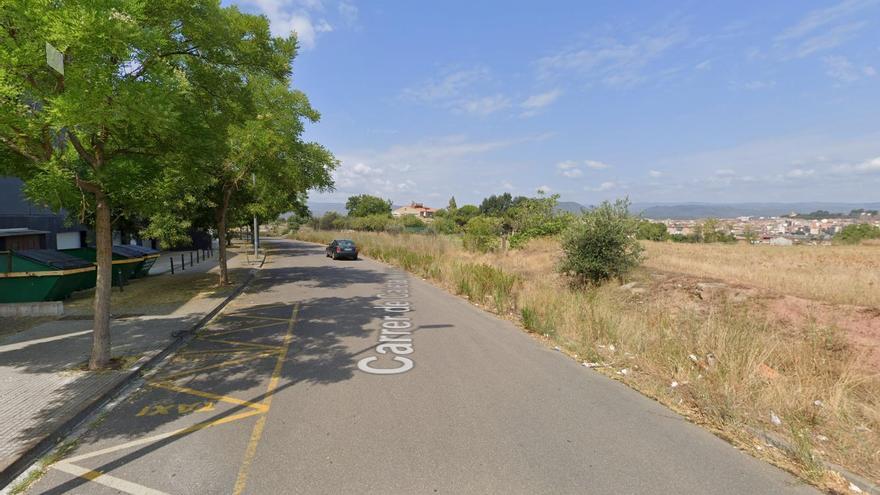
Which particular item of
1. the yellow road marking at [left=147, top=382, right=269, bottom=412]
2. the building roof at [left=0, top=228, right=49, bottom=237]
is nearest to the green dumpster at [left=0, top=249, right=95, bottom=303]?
the building roof at [left=0, top=228, right=49, bottom=237]

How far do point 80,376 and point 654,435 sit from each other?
23.8 ft

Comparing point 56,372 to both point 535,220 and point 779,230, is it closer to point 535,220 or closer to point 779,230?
point 535,220

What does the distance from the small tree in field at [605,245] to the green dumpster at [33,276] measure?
13.7m

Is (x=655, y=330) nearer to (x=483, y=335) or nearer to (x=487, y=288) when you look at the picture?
(x=483, y=335)

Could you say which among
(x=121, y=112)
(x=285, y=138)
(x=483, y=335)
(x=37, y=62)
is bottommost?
(x=483, y=335)

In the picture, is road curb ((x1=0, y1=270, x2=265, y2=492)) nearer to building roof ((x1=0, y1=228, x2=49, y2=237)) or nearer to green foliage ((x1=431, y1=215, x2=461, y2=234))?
building roof ((x1=0, y1=228, x2=49, y2=237))

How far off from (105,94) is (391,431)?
4.63 metres

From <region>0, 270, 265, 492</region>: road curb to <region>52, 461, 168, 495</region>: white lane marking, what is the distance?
270 millimetres

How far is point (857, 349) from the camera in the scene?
712cm

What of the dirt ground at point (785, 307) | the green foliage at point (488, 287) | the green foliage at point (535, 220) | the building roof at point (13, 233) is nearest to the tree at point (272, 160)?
the building roof at point (13, 233)

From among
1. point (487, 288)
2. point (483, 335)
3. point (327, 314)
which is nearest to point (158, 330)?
point (327, 314)

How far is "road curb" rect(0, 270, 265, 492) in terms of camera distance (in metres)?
3.70

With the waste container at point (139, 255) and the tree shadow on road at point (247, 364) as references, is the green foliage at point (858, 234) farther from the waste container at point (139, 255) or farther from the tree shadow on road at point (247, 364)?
the waste container at point (139, 255)

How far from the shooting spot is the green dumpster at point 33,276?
32.4ft
